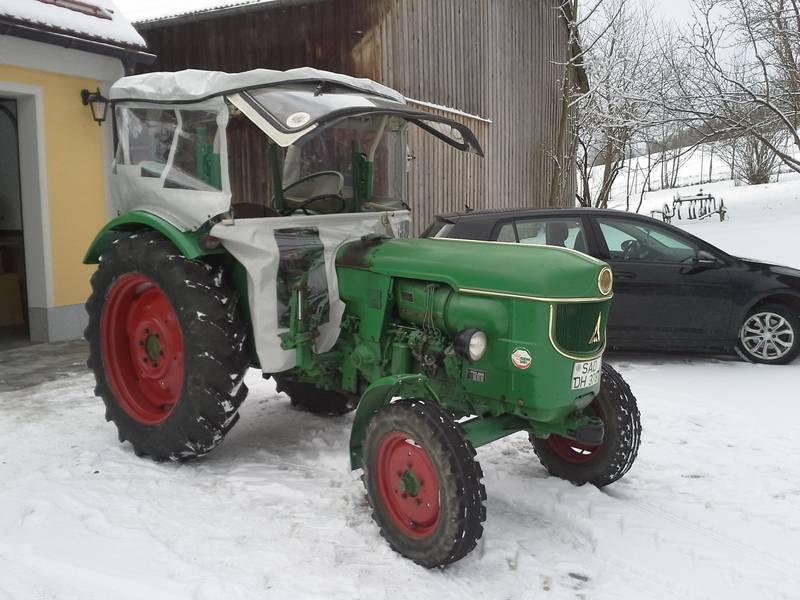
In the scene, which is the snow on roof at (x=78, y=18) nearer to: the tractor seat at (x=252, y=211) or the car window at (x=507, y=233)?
the tractor seat at (x=252, y=211)

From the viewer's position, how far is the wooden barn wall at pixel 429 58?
959 centimetres

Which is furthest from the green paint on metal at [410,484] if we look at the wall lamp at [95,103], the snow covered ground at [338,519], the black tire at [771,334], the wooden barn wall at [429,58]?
the wall lamp at [95,103]

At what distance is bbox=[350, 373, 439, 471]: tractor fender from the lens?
131 inches

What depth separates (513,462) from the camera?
4.37 metres

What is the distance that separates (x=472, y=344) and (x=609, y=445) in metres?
1.16

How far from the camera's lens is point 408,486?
321 centimetres

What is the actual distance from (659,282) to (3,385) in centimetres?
564

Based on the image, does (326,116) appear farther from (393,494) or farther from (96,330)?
(96,330)

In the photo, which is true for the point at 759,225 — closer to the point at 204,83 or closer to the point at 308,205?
the point at 308,205

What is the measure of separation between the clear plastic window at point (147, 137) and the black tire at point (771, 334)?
533 cm

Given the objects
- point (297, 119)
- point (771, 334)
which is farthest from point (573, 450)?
point (771, 334)

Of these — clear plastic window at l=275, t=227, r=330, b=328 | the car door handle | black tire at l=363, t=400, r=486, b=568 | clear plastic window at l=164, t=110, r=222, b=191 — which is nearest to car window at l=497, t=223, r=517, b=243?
the car door handle

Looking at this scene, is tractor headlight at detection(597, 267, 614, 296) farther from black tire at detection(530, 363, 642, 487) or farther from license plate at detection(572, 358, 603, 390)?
black tire at detection(530, 363, 642, 487)

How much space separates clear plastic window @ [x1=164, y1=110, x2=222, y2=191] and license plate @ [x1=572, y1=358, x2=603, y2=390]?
80.9 inches
